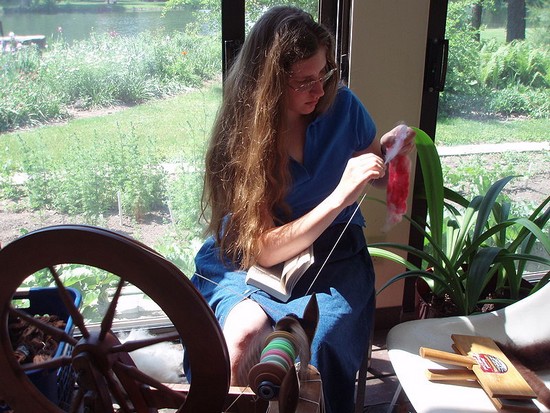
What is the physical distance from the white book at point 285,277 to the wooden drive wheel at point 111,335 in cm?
45

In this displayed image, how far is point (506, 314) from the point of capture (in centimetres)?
155

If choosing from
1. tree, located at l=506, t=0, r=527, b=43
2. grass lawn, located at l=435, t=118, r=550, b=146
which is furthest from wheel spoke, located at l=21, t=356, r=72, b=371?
tree, located at l=506, t=0, r=527, b=43

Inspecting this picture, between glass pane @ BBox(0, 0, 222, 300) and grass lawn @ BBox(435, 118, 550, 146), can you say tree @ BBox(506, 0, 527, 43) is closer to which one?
grass lawn @ BBox(435, 118, 550, 146)

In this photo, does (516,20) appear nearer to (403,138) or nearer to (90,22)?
(403,138)

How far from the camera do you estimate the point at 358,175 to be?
1.33m

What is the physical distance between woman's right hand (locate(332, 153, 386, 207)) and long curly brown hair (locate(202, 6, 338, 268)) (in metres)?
0.20

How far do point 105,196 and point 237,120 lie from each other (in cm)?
66

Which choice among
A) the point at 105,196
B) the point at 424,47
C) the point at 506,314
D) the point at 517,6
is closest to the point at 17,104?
the point at 105,196

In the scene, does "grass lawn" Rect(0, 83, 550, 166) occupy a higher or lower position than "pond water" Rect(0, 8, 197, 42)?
lower

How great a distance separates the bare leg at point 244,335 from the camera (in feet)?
4.08

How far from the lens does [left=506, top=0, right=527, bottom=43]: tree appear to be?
2086 millimetres

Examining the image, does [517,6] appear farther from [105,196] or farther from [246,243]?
[105,196]

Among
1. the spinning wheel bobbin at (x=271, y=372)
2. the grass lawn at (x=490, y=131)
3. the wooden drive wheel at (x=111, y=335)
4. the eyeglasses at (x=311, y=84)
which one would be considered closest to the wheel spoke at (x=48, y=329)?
the wooden drive wheel at (x=111, y=335)

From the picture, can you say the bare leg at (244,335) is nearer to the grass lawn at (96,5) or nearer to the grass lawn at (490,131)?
the grass lawn at (96,5)
